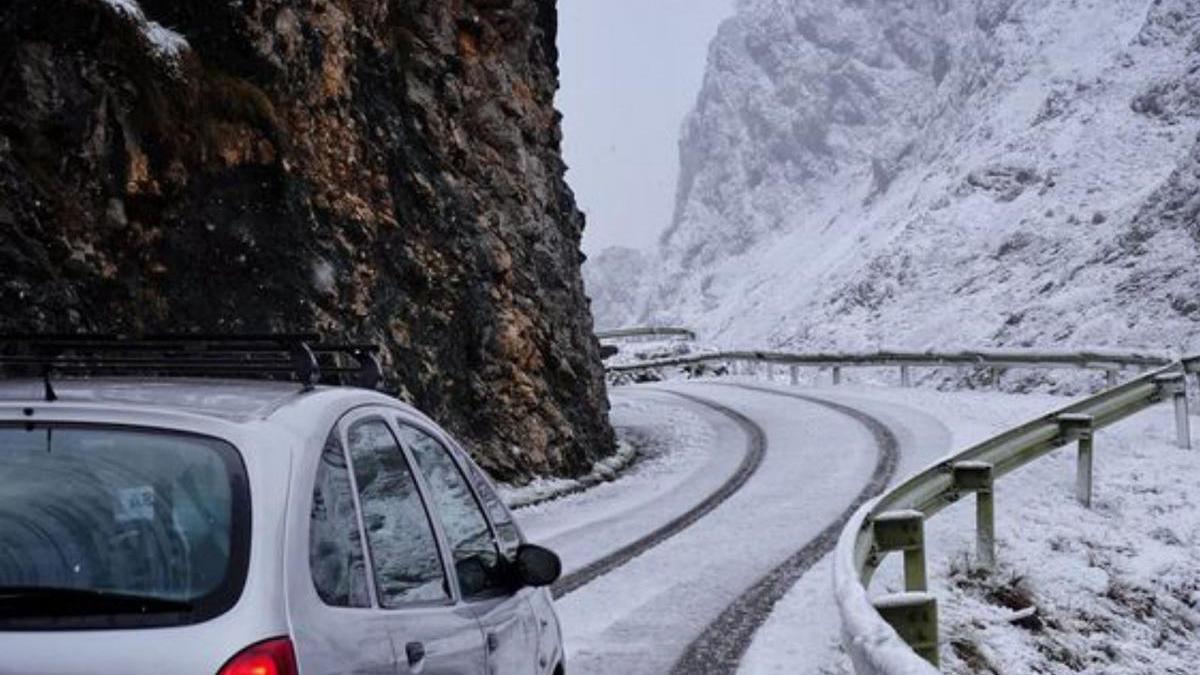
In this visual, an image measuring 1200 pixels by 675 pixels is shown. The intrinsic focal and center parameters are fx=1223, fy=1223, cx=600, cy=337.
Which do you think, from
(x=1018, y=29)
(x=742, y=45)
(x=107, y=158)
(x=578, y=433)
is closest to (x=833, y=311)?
(x=1018, y=29)

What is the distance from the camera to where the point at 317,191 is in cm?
1438

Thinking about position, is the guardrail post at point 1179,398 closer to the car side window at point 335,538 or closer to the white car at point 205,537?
the white car at point 205,537

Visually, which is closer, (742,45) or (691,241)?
(691,241)

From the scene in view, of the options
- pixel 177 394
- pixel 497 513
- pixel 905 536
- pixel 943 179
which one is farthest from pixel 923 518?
pixel 943 179

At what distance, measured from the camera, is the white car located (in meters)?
2.55

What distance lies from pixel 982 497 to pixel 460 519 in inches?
270

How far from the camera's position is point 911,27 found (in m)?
119

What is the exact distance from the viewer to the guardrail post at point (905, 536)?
7.79 m

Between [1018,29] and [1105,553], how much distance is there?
73.4 m

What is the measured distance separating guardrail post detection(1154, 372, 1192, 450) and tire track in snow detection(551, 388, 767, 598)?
18.1 ft

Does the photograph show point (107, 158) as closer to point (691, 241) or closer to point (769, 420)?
point (769, 420)

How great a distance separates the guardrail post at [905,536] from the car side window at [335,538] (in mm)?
5239

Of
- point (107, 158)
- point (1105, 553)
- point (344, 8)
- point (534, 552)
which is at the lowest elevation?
point (1105, 553)

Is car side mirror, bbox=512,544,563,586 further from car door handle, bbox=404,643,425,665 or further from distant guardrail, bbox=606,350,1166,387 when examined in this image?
distant guardrail, bbox=606,350,1166,387
